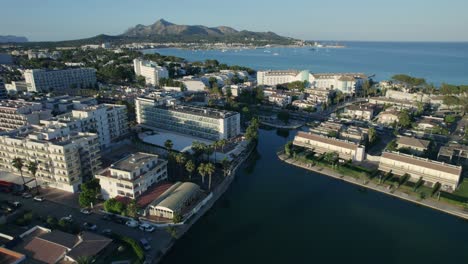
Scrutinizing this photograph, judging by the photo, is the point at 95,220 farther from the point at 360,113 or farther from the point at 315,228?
the point at 360,113

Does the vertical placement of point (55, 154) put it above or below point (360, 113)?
above

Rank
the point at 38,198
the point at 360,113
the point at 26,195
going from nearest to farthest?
the point at 38,198 < the point at 26,195 < the point at 360,113

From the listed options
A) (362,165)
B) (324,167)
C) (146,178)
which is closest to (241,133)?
(324,167)

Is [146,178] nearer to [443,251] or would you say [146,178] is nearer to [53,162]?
[53,162]

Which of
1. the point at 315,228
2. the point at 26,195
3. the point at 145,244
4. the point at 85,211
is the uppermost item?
the point at 26,195

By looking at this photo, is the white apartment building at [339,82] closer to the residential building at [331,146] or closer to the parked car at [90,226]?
the residential building at [331,146]

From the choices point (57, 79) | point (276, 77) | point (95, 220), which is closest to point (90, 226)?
point (95, 220)
